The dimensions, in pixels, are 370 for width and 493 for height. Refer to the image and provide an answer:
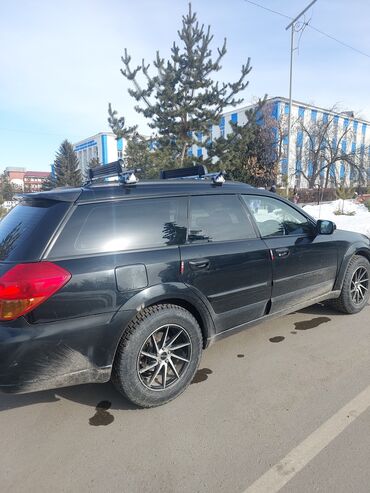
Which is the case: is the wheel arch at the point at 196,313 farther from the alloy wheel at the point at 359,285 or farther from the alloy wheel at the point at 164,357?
the alloy wheel at the point at 359,285

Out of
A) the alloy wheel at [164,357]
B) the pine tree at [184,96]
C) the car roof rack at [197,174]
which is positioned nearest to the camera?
the alloy wheel at [164,357]

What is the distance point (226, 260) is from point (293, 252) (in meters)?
0.95

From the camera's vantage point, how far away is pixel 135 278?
251cm

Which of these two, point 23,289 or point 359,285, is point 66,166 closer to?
point 359,285

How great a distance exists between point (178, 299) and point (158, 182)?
3.26 feet

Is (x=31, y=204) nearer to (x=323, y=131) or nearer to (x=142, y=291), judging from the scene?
(x=142, y=291)

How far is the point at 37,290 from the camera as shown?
2170 mm

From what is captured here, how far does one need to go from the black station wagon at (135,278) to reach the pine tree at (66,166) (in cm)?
4813

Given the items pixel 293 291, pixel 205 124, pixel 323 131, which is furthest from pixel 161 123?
pixel 323 131

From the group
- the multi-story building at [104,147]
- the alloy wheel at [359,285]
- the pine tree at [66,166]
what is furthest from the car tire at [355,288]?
the multi-story building at [104,147]

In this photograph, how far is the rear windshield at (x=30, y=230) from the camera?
228 centimetres

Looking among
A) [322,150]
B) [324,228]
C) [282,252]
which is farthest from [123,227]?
[322,150]

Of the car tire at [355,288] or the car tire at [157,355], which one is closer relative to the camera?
the car tire at [157,355]

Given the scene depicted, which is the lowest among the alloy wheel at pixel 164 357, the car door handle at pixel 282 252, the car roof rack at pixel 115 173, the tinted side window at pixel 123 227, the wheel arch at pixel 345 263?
the alloy wheel at pixel 164 357
